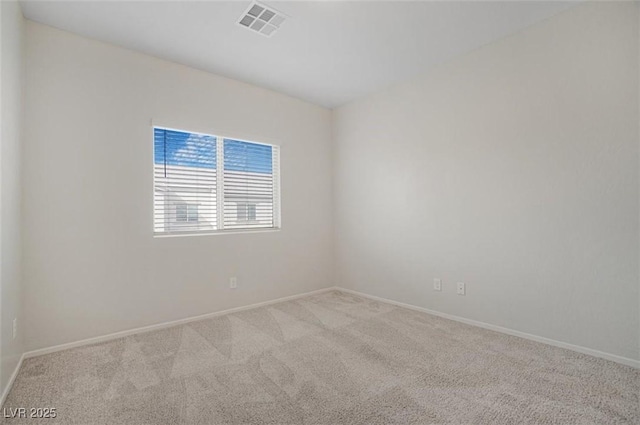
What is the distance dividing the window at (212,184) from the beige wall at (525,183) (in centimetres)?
143

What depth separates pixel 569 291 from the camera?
95.9 inches

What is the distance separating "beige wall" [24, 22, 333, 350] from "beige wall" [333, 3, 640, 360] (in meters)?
1.78

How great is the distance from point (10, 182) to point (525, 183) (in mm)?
3903

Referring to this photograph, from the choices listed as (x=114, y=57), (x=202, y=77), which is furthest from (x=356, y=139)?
(x=114, y=57)

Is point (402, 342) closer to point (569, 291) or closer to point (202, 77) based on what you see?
point (569, 291)

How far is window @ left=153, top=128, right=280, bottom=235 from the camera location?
3.12m

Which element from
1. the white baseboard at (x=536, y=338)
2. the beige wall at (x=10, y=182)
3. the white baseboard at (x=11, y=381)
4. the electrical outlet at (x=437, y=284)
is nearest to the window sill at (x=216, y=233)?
the beige wall at (x=10, y=182)

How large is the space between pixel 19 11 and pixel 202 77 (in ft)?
4.62

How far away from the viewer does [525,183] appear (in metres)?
2.67

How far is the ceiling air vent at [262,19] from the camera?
7.68ft

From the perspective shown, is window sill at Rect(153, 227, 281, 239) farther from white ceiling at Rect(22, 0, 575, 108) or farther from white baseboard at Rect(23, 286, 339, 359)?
white ceiling at Rect(22, 0, 575, 108)

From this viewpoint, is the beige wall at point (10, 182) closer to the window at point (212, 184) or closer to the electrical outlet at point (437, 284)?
the window at point (212, 184)

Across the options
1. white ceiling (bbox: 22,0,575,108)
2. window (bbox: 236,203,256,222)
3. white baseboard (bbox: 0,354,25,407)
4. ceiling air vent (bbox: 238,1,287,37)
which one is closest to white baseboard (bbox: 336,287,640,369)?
window (bbox: 236,203,256,222)

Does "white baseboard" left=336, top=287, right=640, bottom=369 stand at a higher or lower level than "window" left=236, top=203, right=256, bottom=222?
lower
